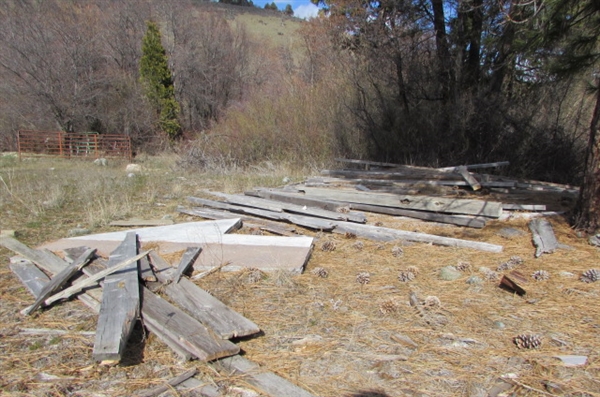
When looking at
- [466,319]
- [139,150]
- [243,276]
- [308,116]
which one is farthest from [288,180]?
[139,150]

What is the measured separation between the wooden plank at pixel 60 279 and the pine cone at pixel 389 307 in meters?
2.78

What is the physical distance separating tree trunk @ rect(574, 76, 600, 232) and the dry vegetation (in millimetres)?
214

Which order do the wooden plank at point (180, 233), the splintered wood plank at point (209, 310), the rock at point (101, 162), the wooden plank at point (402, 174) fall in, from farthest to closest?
the rock at point (101, 162), the wooden plank at point (402, 174), the wooden plank at point (180, 233), the splintered wood plank at point (209, 310)

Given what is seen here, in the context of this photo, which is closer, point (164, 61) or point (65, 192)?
point (65, 192)

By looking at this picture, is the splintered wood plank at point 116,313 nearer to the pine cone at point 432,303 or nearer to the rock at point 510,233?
the pine cone at point 432,303

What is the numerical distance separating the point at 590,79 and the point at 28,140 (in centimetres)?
2167

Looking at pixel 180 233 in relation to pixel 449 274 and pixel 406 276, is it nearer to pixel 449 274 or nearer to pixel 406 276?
pixel 406 276

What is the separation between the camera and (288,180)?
9211mm

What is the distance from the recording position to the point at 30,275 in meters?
3.78

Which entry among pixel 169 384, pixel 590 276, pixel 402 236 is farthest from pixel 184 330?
pixel 590 276

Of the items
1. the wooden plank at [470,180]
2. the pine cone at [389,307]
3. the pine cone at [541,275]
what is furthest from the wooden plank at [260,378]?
the wooden plank at [470,180]

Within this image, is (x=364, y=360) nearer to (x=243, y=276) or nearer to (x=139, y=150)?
(x=243, y=276)

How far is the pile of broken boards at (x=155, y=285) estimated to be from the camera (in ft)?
8.29

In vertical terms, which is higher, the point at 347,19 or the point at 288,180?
the point at 347,19
